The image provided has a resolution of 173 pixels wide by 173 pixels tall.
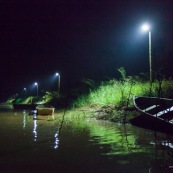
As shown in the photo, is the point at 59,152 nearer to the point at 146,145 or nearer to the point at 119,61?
the point at 146,145

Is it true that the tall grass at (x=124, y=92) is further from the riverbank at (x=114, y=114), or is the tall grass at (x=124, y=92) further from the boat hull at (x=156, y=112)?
the boat hull at (x=156, y=112)

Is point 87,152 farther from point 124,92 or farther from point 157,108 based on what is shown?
point 124,92

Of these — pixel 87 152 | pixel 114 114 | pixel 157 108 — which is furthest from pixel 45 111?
pixel 87 152

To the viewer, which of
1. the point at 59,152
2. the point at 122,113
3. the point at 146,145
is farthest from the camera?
the point at 122,113

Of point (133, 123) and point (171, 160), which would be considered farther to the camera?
point (133, 123)

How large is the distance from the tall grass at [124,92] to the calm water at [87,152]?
5386mm

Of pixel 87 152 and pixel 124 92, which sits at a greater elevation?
pixel 124 92

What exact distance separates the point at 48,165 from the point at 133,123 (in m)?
9.07

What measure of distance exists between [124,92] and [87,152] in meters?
12.3

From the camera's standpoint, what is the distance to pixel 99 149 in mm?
9609

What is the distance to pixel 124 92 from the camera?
21125 millimetres

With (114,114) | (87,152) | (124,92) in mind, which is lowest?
Answer: (87,152)

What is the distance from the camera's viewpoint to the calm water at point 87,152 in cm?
743

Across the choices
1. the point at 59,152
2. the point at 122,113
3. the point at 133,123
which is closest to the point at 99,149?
the point at 59,152
